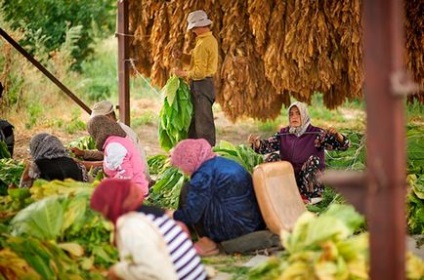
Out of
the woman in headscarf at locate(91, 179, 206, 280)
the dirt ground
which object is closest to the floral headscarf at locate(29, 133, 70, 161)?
the woman in headscarf at locate(91, 179, 206, 280)

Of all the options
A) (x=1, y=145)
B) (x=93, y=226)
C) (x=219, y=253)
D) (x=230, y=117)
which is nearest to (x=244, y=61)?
(x=230, y=117)

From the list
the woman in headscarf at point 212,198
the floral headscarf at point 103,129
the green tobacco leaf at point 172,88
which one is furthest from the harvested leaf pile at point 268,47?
the woman in headscarf at point 212,198

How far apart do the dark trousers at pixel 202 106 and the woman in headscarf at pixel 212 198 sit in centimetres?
255

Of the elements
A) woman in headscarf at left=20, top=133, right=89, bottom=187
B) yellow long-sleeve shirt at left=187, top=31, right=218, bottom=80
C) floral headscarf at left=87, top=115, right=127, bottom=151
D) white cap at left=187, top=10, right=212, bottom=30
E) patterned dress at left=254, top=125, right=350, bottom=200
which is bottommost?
patterned dress at left=254, top=125, right=350, bottom=200

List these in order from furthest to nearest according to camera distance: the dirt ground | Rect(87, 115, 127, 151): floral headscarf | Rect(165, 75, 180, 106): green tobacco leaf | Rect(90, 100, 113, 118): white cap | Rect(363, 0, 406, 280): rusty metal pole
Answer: the dirt ground, Rect(165, 75, 180, 106): green tobacco leaf, Rect(90, 100, 113, 118): white cap, Rect(87, 115, 127, 151): floral headscarf, Rect(363, 0, 406, 280): rusty metal pole

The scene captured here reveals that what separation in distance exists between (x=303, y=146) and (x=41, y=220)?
3.10 meters

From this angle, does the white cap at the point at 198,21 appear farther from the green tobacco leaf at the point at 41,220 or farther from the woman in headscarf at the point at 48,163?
the green tobacco leaf at the point at 41,220

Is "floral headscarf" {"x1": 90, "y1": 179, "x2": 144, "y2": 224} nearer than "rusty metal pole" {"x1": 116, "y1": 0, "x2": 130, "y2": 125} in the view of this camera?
Yes

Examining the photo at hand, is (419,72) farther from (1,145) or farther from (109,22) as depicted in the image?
(109,22)

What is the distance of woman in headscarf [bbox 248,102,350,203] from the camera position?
736 cm

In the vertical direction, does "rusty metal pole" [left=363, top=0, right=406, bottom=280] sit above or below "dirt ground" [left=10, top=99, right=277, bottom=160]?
above

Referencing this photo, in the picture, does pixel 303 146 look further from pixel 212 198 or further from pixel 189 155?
pixel 189 155

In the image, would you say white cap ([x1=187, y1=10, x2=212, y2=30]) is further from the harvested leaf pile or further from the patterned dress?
the patterned dress

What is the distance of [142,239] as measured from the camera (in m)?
4.18
